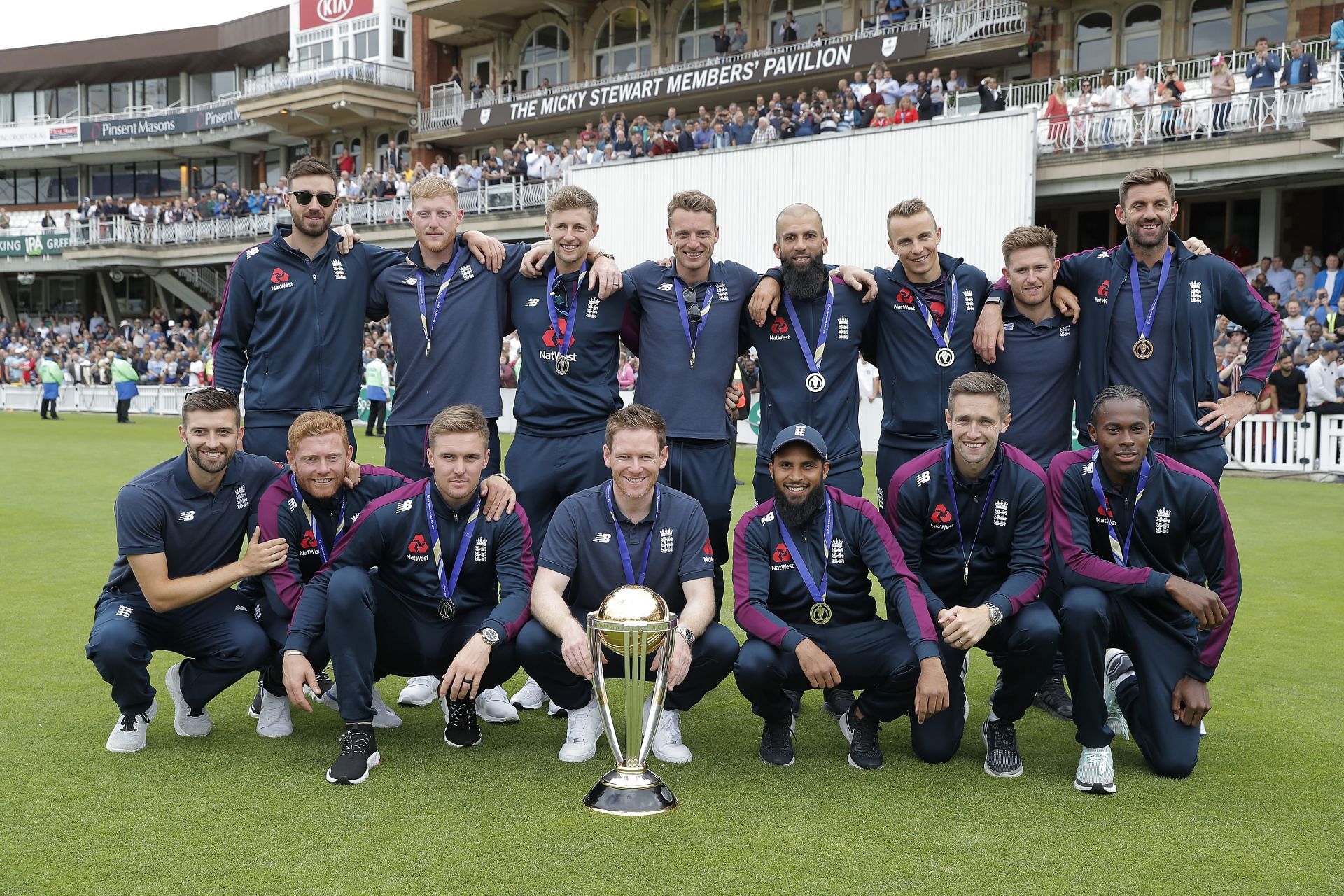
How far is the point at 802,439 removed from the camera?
4781 mm

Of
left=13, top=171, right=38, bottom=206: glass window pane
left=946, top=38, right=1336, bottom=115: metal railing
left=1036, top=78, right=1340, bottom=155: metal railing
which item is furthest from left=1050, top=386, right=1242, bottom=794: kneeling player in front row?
left=13, top=171, right=38, bottom=206: glass window pane

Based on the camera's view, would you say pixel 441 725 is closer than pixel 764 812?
No

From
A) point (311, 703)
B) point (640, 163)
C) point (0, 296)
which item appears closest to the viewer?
point (311, 703)

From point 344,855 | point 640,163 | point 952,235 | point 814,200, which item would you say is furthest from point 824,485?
point 640,163

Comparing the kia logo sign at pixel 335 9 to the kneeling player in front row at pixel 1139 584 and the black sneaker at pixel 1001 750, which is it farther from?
the black sneaker at pixel 1001 750

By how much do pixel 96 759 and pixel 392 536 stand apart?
1419 millimetres

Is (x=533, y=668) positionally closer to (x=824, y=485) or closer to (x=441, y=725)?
(x=441, y=725)

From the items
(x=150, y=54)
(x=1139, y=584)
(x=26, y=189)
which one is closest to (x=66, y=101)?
(x=26, y=189)

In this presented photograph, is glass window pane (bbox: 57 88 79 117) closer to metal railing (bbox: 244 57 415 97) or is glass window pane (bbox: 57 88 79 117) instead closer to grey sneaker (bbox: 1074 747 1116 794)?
metal railing (bbox: 244 57 415 97)

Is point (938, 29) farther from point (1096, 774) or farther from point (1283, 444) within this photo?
point (1096, 774)

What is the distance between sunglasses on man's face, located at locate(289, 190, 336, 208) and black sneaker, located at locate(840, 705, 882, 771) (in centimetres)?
343

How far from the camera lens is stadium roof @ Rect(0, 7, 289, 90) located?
146 ft

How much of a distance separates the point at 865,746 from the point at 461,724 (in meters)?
1.65

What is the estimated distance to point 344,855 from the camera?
149 inches
